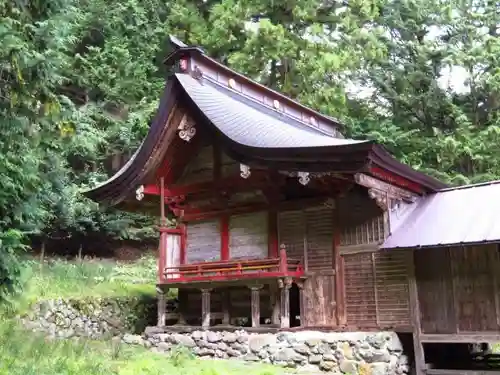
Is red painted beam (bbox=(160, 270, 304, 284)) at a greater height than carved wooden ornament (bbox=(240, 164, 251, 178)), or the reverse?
carved wooden ornament (bbox=(240, 164, 251, 178))

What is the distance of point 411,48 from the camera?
25906 mm

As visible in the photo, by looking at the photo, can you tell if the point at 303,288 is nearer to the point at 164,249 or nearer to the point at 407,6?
the point at 164,249

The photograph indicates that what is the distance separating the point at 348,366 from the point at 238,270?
11.1 ft

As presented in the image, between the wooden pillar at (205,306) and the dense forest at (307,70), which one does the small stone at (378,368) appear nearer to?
the wooden pillar at (205,306)

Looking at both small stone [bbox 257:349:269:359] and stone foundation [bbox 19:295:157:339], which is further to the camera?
stone foundation [bbox 19:295:157:339]

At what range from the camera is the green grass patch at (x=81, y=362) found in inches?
307

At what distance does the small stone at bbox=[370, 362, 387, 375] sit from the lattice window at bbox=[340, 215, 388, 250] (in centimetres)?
259

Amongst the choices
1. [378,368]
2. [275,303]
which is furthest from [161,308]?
[378,368]

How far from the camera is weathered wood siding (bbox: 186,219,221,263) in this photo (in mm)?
15406

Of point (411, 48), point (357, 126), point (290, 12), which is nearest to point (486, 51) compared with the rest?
point (411, 48)

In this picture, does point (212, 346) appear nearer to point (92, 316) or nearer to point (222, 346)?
point (222, 346)

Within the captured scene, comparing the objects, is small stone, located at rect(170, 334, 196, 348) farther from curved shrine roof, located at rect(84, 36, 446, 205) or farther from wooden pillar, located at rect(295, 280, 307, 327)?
curved shrine roof, located at rect(84, 36, 446, 205)

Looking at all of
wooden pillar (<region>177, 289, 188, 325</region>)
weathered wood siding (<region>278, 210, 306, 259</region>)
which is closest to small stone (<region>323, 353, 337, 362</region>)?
weathered wood siding (<region>278, 210, 306, 259</region>)

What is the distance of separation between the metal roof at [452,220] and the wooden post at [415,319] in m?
0.54
